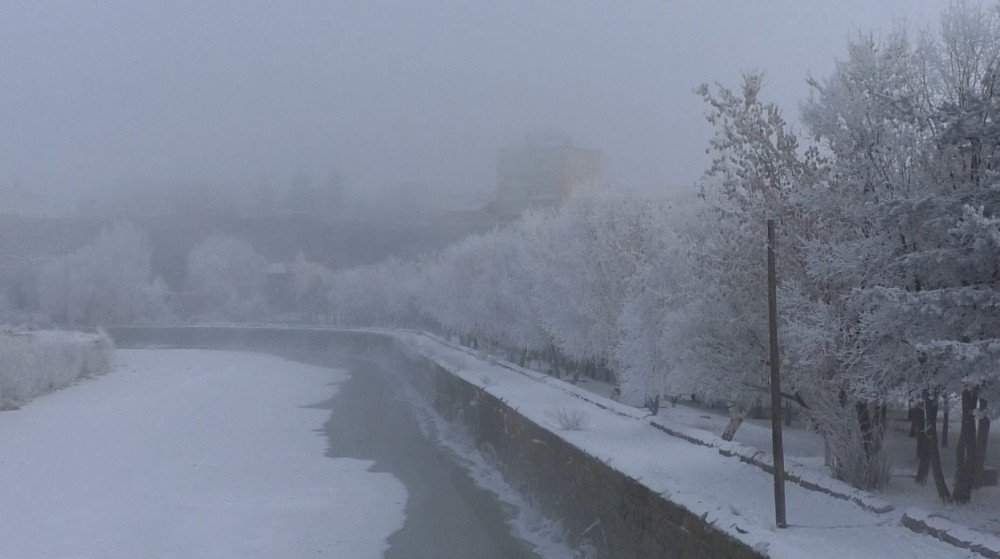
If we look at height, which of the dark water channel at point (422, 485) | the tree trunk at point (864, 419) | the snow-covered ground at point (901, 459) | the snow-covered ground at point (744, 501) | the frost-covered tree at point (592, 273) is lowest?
the dark water channel at point (422, 485)

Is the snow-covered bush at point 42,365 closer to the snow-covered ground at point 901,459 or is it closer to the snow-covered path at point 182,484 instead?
the snow-covered path at point 182,484

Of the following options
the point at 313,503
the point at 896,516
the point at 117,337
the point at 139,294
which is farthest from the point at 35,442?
the point at 139,294

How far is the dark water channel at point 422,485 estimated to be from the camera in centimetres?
1546

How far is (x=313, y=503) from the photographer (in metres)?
18.8

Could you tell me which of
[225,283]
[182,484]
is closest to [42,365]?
[182,484]

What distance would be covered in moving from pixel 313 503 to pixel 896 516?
41.6 ft

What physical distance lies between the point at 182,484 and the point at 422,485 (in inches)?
216

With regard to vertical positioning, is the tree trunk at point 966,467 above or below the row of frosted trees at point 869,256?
below

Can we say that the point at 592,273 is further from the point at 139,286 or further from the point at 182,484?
the point at 139,286

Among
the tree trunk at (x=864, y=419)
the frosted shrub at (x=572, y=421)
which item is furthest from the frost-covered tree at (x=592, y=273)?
the tree trunk at (x=864, y=419)

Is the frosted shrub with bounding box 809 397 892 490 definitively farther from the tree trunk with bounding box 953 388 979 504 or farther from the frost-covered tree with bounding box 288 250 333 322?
the frost-covered tree with bounding box 288 250 333 322

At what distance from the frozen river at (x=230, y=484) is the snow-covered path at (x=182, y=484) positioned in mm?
43

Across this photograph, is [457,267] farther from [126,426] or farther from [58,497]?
[58,497]

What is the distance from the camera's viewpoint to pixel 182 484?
20.4 m
